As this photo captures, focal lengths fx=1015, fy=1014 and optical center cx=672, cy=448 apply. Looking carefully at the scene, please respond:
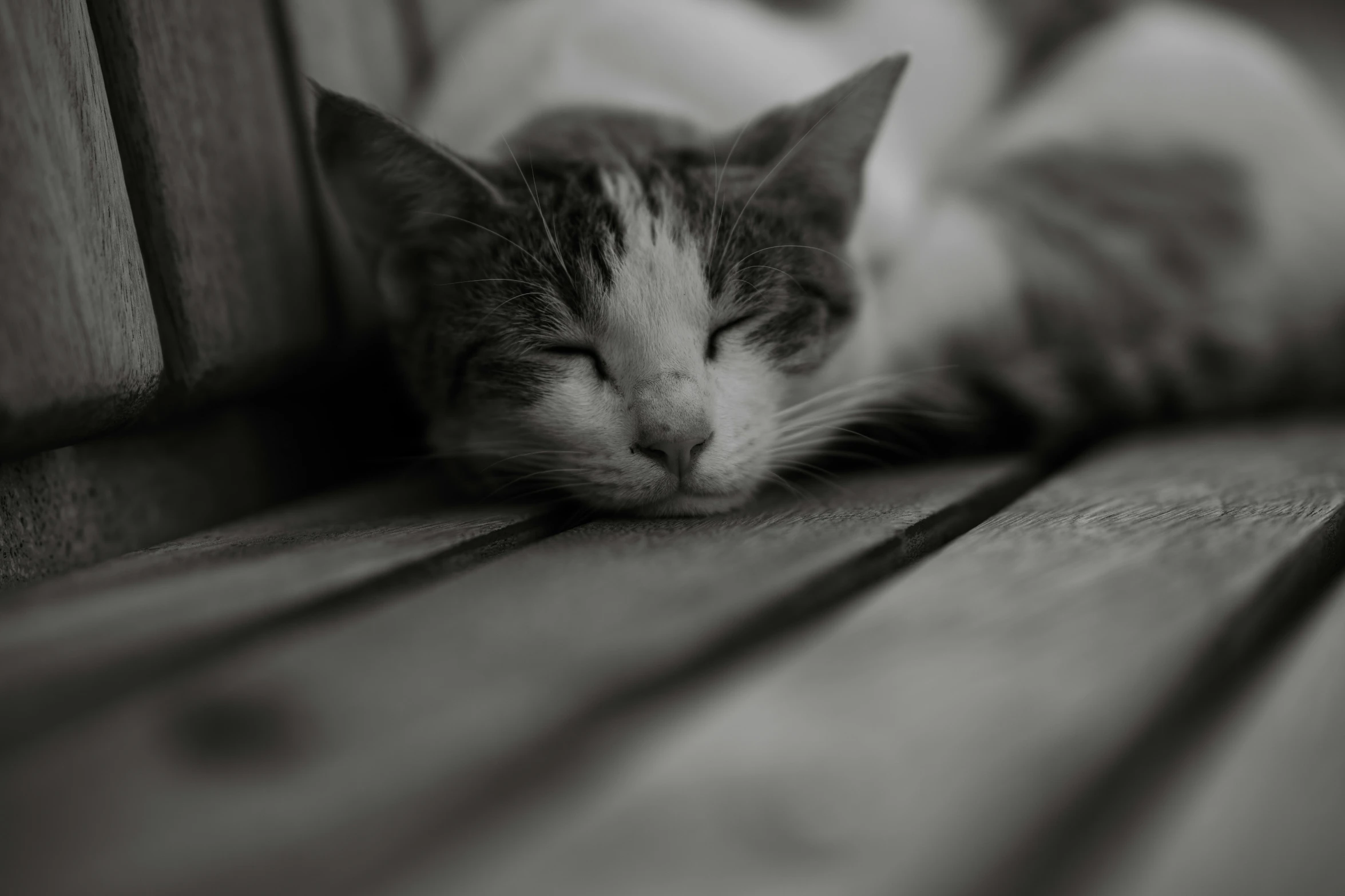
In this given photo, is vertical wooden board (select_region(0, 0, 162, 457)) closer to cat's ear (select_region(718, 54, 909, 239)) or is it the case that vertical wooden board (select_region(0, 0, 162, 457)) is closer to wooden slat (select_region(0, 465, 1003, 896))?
wooden slat (select_region(0, 465, 1003, 896))

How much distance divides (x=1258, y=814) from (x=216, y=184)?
1.19 meters

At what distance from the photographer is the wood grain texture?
3.28ft

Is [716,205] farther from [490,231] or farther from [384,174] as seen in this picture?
[384,174]

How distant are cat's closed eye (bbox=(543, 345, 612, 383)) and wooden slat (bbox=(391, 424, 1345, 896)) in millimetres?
457

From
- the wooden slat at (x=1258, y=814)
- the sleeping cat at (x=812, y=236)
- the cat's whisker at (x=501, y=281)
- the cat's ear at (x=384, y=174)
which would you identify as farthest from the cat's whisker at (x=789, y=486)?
the wooden slat at (x=1258, y=814)

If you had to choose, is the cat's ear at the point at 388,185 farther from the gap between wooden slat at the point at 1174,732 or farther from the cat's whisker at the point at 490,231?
the gap between wooden slat at the point at 1174,732

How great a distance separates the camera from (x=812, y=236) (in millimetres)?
1336

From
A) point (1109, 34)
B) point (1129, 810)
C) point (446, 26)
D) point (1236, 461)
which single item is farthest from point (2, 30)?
point (1109, 34)

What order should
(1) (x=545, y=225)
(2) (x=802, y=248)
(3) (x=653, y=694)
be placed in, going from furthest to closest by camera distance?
1. (2) (x=802, y=248)
2. (1) (x=545, y=225)
3. (3) (x=653, y=694)

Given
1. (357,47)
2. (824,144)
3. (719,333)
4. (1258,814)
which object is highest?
(357,47)

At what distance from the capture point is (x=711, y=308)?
117 centimetres

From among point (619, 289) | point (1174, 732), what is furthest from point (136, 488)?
point (1174, 732)

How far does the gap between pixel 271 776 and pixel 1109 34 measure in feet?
7.85

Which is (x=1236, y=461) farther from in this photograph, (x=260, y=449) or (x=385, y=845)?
(x=260, y=449)
